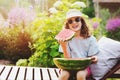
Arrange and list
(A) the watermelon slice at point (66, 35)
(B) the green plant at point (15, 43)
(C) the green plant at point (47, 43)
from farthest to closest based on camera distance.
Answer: (B) the green plant at point (15, 43), (C) the green plant at point (47, 43), (A) the watermelon slice at point (66, 35)

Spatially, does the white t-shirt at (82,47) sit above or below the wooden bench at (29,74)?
above

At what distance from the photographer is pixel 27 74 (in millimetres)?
5152

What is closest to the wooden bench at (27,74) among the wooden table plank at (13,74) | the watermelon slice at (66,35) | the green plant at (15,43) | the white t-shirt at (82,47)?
the wooden table plank at (13,74)

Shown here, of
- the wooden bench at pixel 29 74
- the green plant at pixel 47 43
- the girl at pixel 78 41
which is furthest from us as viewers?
the green plant at pixel 47 43

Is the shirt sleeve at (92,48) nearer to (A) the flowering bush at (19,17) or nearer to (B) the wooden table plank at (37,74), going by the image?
(B) the wooden table plank at (37,74)

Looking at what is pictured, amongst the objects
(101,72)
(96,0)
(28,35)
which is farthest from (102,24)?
(101,72)

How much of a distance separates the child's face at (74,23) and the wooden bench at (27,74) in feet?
2.22

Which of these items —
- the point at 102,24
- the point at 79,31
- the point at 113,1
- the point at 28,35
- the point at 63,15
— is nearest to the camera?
the point at 79,31

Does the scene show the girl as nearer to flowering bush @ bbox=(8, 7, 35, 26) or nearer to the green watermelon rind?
the green watermelon rind

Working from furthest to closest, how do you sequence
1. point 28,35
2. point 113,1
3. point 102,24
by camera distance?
point 113,1 < point 102,24 < point 28,35

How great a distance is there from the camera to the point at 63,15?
7645 mm

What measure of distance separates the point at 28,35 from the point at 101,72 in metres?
3.87

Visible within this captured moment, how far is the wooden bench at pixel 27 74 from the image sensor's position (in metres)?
4.86

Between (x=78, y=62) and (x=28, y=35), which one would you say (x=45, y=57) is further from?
(x=78, y=62)
